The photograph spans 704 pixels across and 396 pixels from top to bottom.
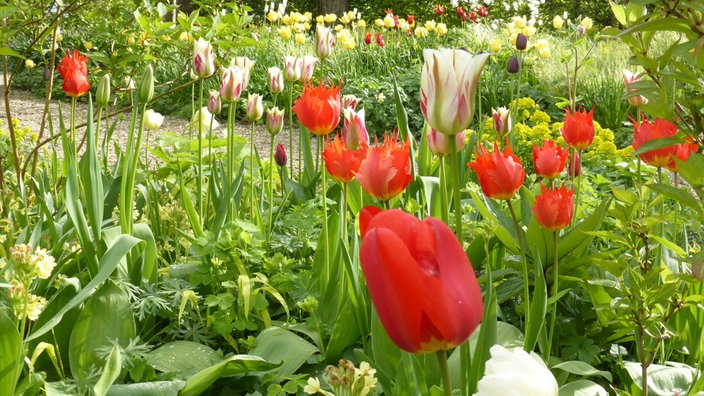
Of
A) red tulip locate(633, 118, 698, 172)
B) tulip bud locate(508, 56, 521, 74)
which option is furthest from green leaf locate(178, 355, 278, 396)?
tulip bud locate(508, 56, 521, 74)

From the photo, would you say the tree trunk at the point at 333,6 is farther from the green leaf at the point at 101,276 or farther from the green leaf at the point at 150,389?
the green leaf at the point at 150,389

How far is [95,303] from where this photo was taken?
1.87m

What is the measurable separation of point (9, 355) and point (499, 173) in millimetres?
1063

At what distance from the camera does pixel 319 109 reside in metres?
1.98

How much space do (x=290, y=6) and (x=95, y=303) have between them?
19484 mm

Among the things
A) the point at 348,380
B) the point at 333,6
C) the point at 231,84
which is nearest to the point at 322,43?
the point at 231,84

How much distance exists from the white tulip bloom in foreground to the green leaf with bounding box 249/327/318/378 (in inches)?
37.9

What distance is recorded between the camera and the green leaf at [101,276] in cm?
167

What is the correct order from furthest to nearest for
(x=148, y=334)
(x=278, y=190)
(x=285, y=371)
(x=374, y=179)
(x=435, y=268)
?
(x=278, y=190), (x=148, y=334), (x=285, y=371), (x=374, y=179), (x=435, y=268)

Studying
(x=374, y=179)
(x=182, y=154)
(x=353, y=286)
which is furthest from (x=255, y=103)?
(x=374, y=179)

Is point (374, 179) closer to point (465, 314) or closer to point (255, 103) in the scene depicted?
point (465, 314)

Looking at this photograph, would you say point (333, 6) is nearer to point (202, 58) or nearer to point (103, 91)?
point (202, 58)

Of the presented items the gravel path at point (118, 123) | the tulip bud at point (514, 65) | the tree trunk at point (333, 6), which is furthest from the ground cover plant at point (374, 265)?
the tree trunk at point (333, 6)

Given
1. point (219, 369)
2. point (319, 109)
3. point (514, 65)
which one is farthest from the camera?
point (514, 65)
